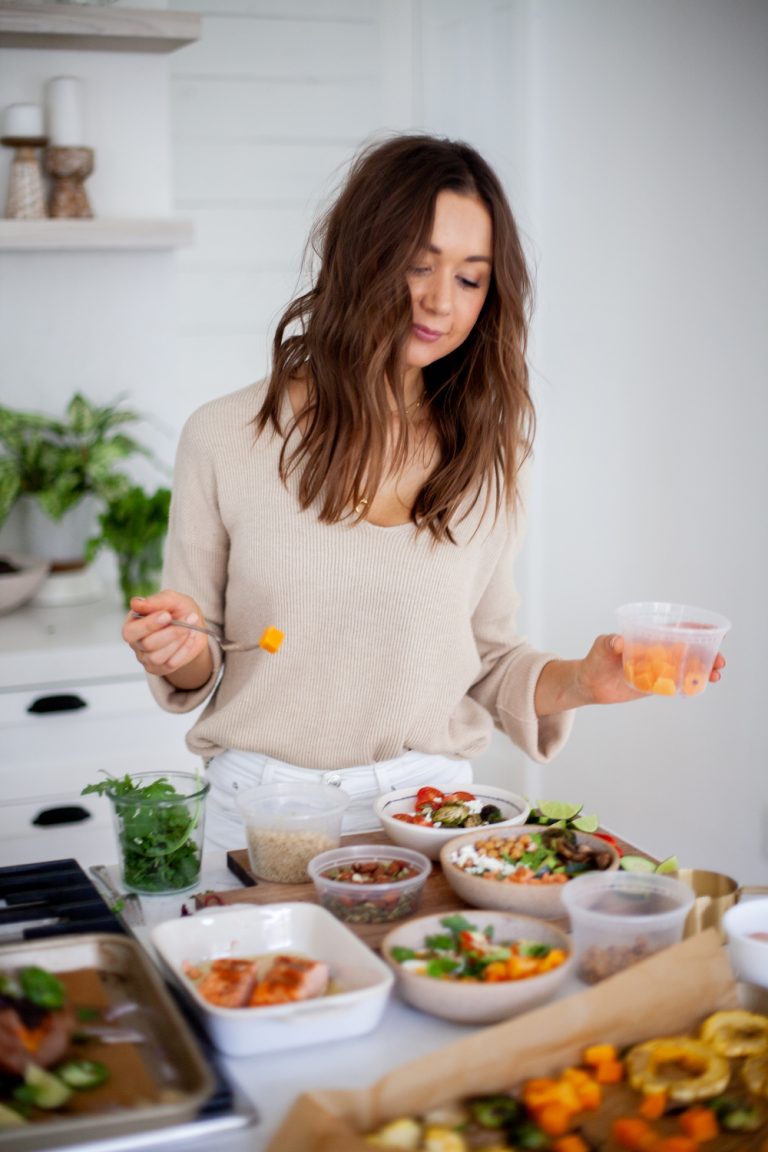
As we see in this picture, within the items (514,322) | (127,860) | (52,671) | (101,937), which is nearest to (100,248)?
(52,671)

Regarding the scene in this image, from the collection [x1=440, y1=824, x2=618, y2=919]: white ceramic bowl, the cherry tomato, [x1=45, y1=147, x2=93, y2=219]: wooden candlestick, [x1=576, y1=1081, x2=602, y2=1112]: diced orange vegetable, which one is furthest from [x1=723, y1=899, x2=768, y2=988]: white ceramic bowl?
[x1=45, y1=147, x2=93, y2=219]: wooden candlestick

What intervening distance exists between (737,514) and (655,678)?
204 centimetres

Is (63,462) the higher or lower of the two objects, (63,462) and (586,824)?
the higher

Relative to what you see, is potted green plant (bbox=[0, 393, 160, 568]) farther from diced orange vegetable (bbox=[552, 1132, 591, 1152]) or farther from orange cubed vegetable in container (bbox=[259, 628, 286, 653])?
diced orange vegetable (bbox=[552, 1132, 591, 1152])

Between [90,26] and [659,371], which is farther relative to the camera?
[659,371]

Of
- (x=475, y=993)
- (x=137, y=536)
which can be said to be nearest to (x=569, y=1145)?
(x=475, y=993)

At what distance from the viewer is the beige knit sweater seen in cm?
181

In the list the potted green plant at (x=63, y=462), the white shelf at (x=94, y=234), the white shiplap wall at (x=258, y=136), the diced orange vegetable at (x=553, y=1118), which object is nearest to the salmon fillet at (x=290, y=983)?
the diced orange vegetable at (x=553, y=1118)

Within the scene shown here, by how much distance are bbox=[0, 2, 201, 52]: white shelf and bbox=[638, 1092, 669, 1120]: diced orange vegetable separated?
8.67 feet

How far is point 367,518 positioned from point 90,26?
1.70 meters

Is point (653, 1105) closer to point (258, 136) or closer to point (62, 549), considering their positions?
point (62, 549)

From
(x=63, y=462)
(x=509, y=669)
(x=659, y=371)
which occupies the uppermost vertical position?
(x=659, y=371)

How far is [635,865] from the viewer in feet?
4.84

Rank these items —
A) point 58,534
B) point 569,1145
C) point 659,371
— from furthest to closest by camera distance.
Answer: point 659,371 < point 58,534 < point 569,1145
